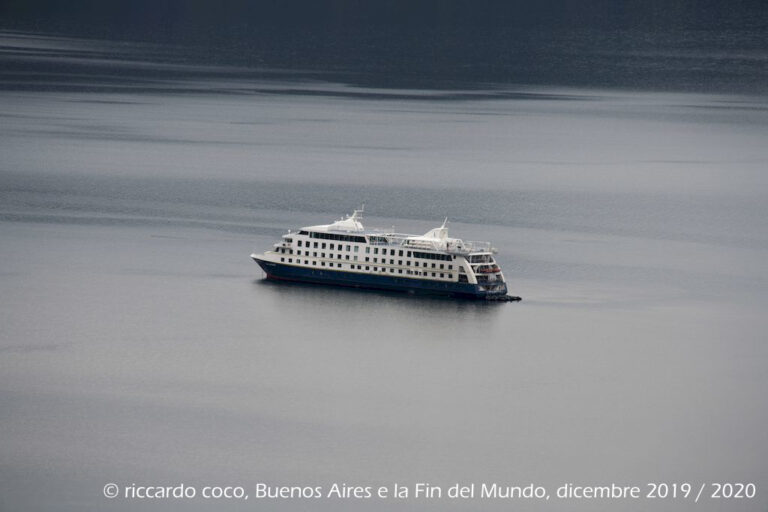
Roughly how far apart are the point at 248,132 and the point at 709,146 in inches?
459

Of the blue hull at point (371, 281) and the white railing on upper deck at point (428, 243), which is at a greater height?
the white railing on upper deck at point (428, 243)

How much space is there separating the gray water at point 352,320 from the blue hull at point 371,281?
0.22 metres

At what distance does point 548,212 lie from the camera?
37.0m

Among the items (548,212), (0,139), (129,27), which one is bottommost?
(548,212)

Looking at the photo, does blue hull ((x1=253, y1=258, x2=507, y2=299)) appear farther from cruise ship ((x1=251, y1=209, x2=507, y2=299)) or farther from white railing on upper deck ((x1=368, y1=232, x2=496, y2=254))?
white railing on upper deck ((x1=368, y1=232, x2=496, y2=254))

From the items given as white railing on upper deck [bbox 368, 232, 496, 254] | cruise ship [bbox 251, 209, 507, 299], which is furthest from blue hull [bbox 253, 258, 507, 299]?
white railing on upper deck [bbox 368, 232, 496, 254]

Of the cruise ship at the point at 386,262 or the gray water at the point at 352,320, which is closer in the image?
the gray water at the point at 352,320

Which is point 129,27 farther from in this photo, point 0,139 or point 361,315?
point 361,315

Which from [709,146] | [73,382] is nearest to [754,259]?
[73,382]

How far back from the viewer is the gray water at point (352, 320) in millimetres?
20906

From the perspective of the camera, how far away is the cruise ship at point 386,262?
91.9 feet

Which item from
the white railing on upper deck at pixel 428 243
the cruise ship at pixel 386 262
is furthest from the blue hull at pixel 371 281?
the white railing on upper deck at pixel 428 243

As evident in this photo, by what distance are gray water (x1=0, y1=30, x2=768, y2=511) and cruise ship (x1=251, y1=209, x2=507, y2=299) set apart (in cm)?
31

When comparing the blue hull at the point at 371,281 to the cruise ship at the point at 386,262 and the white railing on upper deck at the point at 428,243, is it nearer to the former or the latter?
the cruise ship at the point at 386,262
